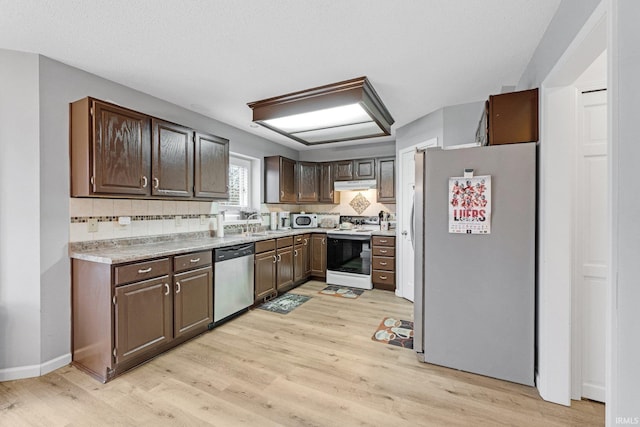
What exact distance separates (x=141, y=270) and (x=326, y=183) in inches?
143

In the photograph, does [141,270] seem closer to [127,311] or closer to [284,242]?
[127,311]

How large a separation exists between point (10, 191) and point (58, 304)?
0.95 m

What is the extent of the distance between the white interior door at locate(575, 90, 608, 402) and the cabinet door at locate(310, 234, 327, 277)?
3435 mm

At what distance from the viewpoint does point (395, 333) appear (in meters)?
2.97

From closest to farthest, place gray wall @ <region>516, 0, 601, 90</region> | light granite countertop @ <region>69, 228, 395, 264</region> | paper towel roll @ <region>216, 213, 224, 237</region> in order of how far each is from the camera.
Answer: gray wall @ <region>516, 0, 601, 90</region> < light granite countertop @ <region>69, 228, 395, 264</region> < paper towel roll @ <region>216, 213, 224, 237</region>

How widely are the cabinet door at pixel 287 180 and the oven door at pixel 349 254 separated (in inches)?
39.9

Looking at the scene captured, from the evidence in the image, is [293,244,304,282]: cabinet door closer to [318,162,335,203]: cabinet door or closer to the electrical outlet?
[318,162,335,203]: cabinet door

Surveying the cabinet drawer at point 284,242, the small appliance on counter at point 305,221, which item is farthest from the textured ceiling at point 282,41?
the small appliance on counter at point 305,221

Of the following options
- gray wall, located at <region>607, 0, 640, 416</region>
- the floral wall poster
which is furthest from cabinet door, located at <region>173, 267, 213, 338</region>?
gray wall, located at <region>607, 0, 640, 416</region>

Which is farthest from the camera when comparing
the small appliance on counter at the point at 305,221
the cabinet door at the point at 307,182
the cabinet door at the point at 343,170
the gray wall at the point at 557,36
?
the small appliance on counter at the point at 305,221

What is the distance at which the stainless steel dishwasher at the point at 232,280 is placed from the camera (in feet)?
10.1

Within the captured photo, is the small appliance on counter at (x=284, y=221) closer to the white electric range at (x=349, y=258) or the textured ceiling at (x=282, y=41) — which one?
the white electric range at (x=349, y=258)

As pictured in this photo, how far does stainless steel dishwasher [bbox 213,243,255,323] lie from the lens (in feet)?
10.1

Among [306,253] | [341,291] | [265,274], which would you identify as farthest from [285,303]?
[306,253]
